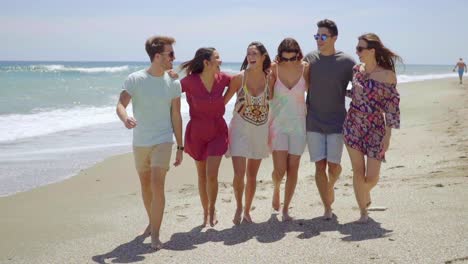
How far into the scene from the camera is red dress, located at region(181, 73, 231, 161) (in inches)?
209

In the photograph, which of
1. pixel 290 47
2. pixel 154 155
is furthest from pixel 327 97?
pixel 154 155

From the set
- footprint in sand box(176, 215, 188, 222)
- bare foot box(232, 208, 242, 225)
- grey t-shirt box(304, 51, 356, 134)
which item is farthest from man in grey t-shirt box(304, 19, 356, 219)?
footprint in sand box(176, 215, 188, 222)

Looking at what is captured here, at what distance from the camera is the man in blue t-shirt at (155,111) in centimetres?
479

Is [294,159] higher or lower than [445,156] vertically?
higher

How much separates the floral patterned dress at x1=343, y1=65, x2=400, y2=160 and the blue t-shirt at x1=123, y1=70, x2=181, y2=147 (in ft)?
5.62

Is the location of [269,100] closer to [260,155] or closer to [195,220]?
[260,155]

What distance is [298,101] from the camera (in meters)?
5.40

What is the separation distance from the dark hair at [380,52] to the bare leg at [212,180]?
1763 millimetres

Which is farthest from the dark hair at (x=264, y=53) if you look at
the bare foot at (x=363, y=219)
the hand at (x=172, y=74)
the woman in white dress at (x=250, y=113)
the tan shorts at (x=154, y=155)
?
the bare foot at (x=363, y=219)

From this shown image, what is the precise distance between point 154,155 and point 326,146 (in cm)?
173

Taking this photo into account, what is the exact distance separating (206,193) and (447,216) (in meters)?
2.31

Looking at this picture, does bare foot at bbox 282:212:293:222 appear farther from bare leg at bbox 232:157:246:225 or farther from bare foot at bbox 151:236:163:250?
bare foot at bbox 151:236:163:250

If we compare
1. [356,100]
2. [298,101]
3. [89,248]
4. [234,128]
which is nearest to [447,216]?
[356,100]

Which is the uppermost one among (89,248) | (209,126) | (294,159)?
(209,126)
